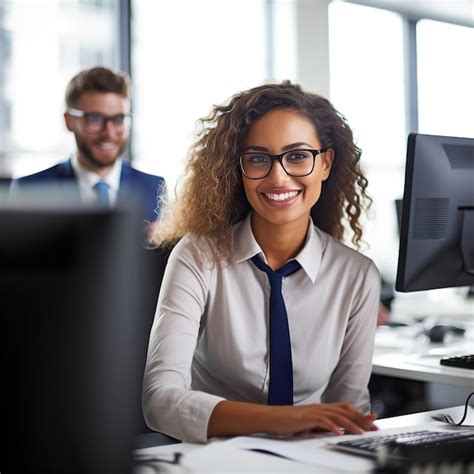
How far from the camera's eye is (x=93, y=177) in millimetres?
3133

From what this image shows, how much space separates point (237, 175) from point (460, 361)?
0.73 metres

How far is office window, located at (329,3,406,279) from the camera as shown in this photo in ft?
18.6

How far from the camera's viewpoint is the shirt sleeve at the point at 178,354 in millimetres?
1477

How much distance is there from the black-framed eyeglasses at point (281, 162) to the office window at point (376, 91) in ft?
11.9

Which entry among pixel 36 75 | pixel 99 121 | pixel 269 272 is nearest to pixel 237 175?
pixel 269 272

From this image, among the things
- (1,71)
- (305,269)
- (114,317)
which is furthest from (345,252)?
(1,71)

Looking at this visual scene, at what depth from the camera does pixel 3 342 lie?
82cm

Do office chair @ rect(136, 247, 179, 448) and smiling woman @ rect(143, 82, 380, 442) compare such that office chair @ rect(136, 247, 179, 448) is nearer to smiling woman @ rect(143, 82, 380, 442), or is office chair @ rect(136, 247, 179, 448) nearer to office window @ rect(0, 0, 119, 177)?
smiling woman @ rect(143, 82, 380, 442)

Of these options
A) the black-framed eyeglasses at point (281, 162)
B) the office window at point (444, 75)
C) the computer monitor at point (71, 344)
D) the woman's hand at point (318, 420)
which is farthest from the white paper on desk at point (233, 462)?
the office window at point (444, 75)

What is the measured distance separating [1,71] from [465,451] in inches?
140

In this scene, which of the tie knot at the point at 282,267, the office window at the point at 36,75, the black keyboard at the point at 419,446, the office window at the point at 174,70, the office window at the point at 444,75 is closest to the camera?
the black keyboard at the point at 419,446

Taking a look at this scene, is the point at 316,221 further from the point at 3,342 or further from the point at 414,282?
the point at 3,342

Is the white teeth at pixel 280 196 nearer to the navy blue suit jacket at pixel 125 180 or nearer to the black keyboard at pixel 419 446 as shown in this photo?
the black keyboard at pixel 419 446

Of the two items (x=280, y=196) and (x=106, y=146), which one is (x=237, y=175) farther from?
(x=106, y=146)
